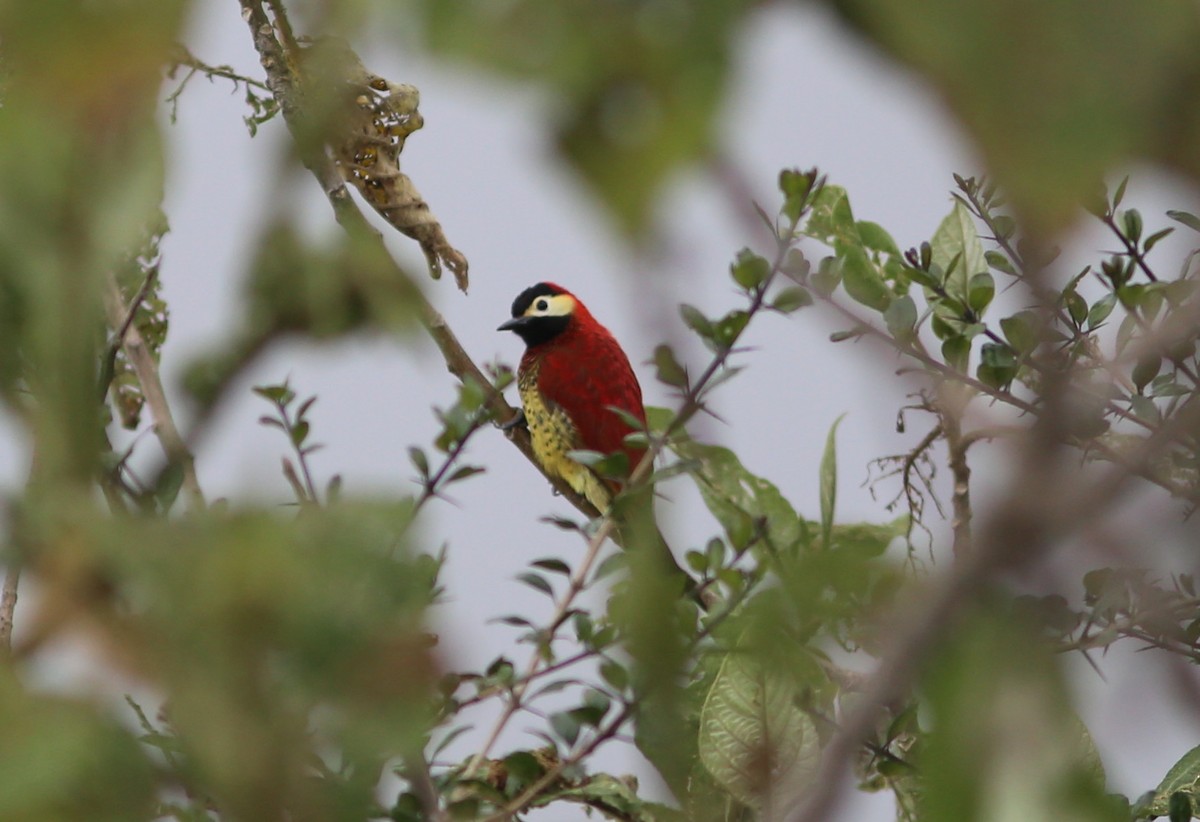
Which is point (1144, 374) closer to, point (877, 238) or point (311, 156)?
point (877, 238)

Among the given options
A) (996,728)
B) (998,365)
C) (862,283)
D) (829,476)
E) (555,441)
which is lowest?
(996,728)

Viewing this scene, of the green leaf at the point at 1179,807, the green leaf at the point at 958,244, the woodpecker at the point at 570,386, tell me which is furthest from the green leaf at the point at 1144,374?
the woodpecker at the point at 570,386

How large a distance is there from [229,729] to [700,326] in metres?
0.42

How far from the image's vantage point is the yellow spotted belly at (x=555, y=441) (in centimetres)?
217

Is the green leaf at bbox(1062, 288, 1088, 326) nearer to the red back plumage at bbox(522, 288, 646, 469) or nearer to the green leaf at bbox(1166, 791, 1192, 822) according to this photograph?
the green leaf at bbox(1166, 791, 1192, 822)

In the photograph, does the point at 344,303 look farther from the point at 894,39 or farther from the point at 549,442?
the point at 549,442

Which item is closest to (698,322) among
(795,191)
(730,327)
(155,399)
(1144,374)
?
(730,327)

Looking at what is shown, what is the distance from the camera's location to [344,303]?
40 cm

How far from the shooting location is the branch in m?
0.42

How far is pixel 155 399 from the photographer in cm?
47

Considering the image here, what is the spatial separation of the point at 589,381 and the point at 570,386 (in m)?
0.04

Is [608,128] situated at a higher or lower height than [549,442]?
lower

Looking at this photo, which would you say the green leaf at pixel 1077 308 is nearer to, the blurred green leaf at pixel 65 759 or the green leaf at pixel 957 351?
the green leaf at pixel 957 351

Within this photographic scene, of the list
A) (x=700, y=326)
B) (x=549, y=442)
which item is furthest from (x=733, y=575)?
(x=549, y=442)
